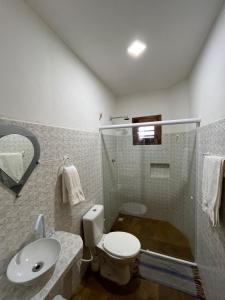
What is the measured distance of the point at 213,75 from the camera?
1303 mm

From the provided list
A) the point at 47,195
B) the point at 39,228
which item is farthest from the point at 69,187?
the point at 39,228

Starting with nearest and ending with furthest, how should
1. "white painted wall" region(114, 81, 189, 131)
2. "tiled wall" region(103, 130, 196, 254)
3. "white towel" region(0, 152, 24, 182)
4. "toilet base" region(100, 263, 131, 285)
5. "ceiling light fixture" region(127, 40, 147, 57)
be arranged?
"white towel" region(0, 152, 24, 182), "ceiling light fixture" region(127, 40, 147, 57), "toilet base" region(100, 263, 131, 285), "tiled wall" region(103, 130, 196, 254), "white painted wall" region(114, 81, 189, 131)

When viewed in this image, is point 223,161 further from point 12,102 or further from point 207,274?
point 12,102

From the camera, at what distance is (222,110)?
44.4 inches

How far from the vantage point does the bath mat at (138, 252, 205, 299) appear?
161cm

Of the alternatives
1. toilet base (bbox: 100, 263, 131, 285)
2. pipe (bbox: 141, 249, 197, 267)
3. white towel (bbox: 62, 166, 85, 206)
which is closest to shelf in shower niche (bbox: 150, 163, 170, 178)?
pipe (bbox: 141, 249, 197, 267)

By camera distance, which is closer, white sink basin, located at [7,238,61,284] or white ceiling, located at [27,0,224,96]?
white sink basin, located at [7,238,61,284]

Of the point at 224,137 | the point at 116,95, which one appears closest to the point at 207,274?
the point at 224,137

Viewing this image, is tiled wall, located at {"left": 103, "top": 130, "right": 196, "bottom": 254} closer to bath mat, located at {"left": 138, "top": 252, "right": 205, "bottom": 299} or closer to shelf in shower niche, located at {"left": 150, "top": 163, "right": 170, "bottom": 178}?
shelf in shower niche, located at {"left": 150, "top": 163, "right": 170, "bottom": 178}

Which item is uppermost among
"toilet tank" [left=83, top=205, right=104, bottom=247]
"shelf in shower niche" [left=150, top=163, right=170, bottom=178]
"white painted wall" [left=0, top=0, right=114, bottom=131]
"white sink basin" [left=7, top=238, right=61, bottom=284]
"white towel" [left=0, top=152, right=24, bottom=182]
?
"white painted wall" [left=0, top=0, right=114, bottom=131]

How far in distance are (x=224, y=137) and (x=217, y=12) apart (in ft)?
3.29

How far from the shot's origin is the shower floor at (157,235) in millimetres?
2102

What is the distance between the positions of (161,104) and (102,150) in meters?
1.49

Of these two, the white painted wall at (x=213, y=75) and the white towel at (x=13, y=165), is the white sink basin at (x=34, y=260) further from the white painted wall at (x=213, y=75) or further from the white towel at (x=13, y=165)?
the white painted wall at (x=213, y=75)
